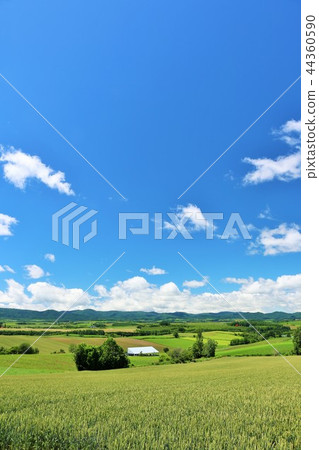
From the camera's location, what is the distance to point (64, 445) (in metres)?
6.36

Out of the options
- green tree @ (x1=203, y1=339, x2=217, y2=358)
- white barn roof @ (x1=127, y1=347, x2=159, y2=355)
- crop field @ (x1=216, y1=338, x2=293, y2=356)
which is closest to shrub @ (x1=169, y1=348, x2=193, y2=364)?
green tree @ (x1=203, y1=339, x2=217, y2=358)

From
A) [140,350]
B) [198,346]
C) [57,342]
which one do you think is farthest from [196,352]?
[57,342]

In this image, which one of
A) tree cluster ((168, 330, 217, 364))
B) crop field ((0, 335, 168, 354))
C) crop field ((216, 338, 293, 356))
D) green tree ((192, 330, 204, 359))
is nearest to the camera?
crop field ((216, 338, 293, 356))

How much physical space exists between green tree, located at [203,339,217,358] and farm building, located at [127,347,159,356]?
945cm

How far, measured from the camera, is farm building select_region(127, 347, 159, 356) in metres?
60.3

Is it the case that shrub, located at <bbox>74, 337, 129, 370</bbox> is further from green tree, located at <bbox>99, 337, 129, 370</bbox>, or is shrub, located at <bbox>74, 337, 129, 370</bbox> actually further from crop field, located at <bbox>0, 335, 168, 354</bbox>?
crop field, located at <bbox>0, 335, 168, 354</bbox>

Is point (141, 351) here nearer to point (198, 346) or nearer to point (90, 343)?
point (90, 343)

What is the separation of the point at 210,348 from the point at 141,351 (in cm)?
A: 1374

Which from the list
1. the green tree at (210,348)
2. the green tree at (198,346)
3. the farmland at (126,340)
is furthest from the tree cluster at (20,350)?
the green tree at (210,348)

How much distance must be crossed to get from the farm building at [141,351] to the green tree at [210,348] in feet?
31.0

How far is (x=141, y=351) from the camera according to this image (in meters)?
62.2

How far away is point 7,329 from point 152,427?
60369mm
